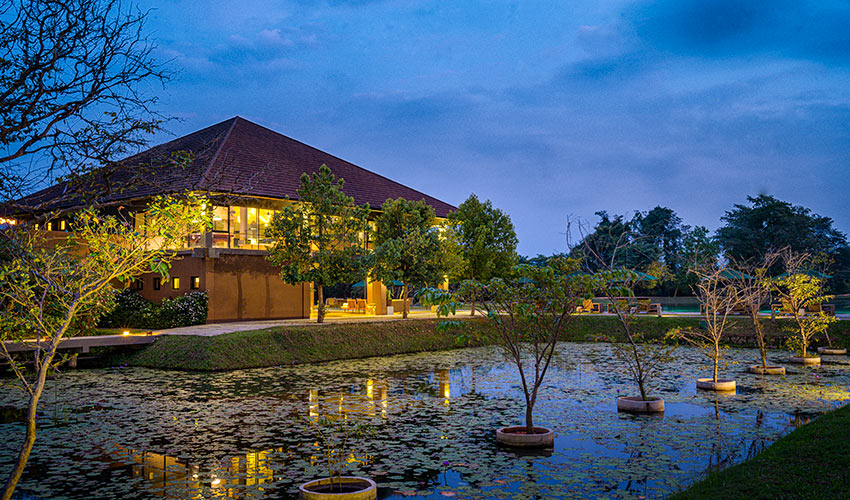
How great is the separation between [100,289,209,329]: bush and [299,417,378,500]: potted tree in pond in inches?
615

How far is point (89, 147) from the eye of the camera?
680cm

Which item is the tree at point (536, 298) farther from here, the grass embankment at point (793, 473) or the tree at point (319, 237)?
the tree at point (319, 237)

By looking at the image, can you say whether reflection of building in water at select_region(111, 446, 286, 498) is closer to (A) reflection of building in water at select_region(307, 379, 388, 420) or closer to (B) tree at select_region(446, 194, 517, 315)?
(A) reflection of building in water at select_region(307, 379, 388, 420)

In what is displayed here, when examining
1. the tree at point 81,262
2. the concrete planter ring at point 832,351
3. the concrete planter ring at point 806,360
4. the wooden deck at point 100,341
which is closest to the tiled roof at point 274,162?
the wooden deck at point 100,341

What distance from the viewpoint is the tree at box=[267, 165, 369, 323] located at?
26125mm

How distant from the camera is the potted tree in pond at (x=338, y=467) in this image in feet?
22.2

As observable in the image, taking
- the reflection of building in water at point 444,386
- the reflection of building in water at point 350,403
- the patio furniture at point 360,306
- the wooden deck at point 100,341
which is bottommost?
the reflection of building in water at point 444,386

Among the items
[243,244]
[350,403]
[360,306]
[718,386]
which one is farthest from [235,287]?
[718,386]

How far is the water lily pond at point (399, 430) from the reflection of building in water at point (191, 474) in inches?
1.1

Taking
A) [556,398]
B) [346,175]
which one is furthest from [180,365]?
[346,175]

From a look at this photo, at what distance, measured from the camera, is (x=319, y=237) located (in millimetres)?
26406

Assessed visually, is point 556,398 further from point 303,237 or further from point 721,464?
point 303,237

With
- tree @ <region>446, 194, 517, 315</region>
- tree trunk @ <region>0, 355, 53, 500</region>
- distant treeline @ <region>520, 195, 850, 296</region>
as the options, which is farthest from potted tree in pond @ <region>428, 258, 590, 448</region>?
distant treeline @ <region>520, 195, 850, 296</region>

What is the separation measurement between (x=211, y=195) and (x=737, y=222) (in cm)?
5757
